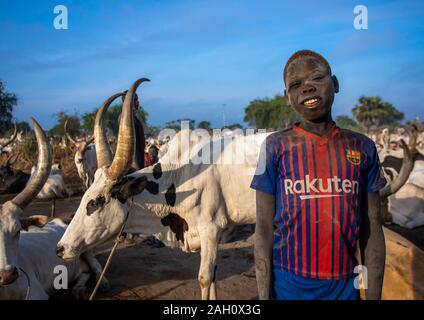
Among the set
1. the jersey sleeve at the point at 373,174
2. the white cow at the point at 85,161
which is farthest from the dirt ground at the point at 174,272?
the white cow at the point at 85,161

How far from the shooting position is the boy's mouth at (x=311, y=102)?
1746mm

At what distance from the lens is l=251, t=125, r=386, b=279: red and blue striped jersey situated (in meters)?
1.70

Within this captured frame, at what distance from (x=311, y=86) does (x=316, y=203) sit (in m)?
0.56

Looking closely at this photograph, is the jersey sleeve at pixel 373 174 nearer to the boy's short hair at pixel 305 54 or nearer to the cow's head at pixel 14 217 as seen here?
the boy's short hair at pixel 305 54

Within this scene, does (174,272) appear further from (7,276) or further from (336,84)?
(336,84)

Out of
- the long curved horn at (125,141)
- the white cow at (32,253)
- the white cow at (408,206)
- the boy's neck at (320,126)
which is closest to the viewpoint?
the boy's neck at (320,126)

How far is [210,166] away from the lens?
391 cm

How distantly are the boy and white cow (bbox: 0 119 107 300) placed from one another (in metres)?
2.33

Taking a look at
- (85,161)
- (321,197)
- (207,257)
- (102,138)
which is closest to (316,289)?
(321,197)

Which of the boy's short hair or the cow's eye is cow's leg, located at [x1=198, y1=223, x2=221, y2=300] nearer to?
the cow's eye

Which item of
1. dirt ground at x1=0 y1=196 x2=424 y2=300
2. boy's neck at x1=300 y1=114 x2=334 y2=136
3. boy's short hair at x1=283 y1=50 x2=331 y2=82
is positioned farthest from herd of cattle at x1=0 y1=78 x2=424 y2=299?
boy's neck at x1=300 y1=114 x2=334 y2=136
